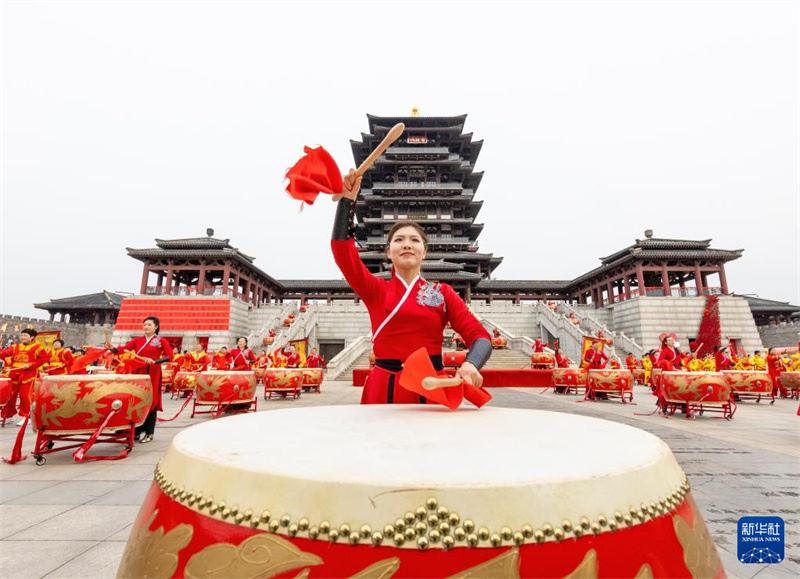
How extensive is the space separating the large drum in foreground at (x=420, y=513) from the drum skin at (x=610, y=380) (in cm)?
767

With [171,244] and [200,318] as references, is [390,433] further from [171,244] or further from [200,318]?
[171,244]

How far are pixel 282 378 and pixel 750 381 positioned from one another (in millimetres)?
9155

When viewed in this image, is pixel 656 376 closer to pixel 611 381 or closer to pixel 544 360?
pixel 611 381

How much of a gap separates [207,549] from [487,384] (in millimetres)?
11225

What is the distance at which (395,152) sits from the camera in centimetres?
2697

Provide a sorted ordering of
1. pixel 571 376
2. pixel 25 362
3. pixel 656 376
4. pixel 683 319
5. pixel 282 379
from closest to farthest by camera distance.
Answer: pixel 25 362, pixel 656 376, pixel 282 379, pixel 571 376, pixel 683 319

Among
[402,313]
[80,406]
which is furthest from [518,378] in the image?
[402,313]

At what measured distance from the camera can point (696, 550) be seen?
68 centimetres

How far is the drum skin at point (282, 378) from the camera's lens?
730cm

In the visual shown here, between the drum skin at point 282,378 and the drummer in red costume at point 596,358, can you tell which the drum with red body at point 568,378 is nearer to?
the drummer in red costume at point 596,358

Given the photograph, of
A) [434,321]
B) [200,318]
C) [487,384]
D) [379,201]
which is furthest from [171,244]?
[434,321]

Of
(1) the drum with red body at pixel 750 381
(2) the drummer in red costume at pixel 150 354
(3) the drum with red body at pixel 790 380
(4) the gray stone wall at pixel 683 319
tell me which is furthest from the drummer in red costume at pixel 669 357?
(4) the gray stone wall at pixel 683 319

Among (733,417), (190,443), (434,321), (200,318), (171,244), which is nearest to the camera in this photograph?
(190,443)

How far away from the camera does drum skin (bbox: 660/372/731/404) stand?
5406 mm
